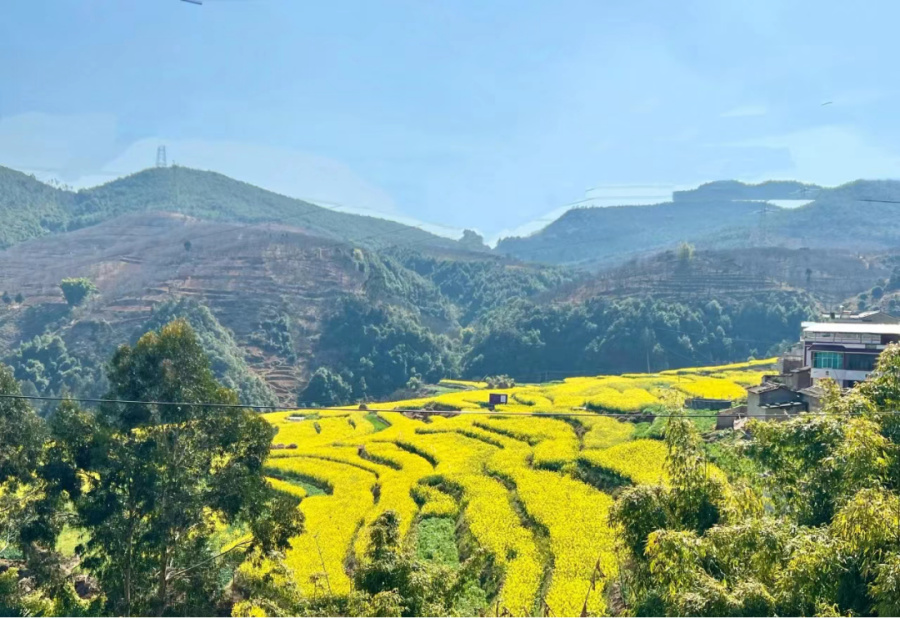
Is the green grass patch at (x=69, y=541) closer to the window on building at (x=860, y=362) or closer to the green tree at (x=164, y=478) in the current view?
the green tree at (x=164, y=478)

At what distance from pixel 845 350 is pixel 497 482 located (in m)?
17.5

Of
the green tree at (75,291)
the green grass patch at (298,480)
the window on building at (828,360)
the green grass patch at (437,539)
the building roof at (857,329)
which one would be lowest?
the green grass patch at (298,480)

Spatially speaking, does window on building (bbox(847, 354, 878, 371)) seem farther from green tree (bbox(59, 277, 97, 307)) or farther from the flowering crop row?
green tree (bbox(59, 277, 97, 307))

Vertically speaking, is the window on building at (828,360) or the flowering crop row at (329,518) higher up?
the window on building at (828,360)

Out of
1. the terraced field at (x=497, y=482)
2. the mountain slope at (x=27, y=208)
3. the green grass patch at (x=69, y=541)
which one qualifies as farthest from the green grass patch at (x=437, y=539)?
the mountain slope at (x=27, y=208)

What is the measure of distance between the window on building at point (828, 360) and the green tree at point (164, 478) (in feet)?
86.1

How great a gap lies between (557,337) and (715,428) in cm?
5522

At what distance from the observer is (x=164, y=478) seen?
16.8 metres

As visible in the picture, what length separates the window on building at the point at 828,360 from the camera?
107 ft

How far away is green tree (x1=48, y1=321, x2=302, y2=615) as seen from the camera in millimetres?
16484

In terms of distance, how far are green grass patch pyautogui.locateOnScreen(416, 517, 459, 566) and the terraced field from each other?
0.24m

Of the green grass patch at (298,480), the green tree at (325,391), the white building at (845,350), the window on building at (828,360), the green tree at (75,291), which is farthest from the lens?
the green tree at (75,291)

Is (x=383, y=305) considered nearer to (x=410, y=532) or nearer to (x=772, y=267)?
(x=772, y=267)

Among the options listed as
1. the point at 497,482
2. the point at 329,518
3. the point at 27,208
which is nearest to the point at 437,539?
the point at 329,518
